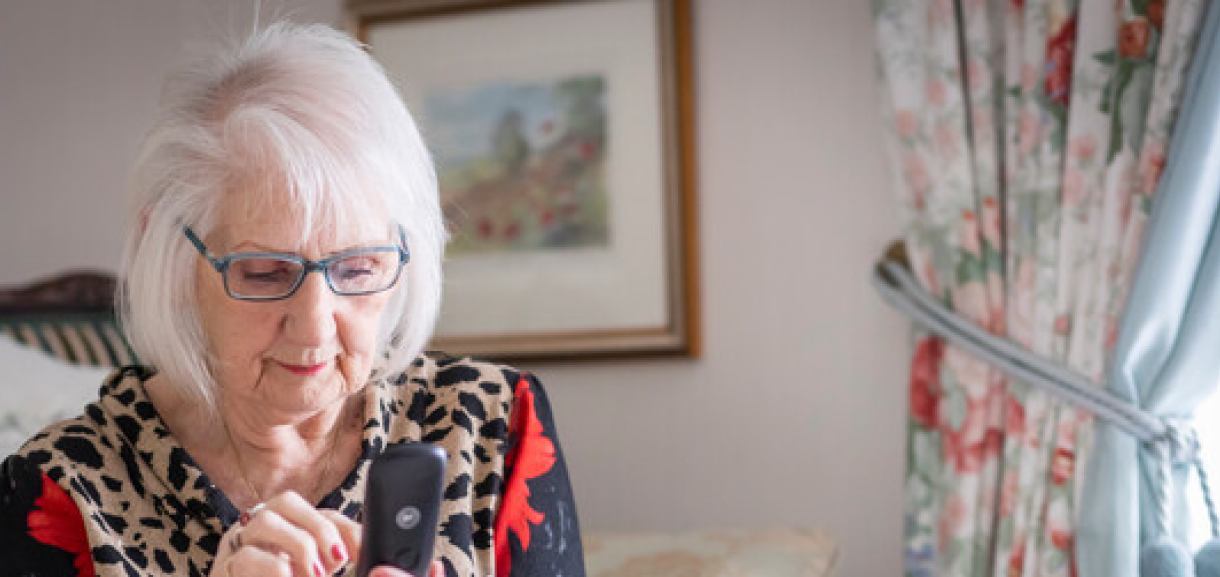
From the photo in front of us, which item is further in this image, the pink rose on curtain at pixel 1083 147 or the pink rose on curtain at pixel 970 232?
the pink rose on curtain at pixel 970 232

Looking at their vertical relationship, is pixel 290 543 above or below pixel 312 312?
below

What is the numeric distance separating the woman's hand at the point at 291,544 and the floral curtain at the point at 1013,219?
1.36 m

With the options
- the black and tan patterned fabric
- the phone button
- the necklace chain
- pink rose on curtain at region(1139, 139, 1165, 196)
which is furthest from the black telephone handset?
the black and tan patterned fabric

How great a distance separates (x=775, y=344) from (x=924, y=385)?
0.98 feet

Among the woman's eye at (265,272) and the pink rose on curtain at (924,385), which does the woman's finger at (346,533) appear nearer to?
the woman's eye at (265,272)

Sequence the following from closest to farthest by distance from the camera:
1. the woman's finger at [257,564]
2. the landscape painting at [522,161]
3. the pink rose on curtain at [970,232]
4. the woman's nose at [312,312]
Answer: the woman's finger at [257,564] < the woman's nose at [312,312] < the pink rose on curtain at [970,232] < the landscape painting at [522,161]

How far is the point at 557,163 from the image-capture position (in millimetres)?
2387

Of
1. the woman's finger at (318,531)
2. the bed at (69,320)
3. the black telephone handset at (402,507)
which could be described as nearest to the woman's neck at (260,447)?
the woman's finger at (318,531)

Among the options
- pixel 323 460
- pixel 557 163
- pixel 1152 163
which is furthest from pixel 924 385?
pixel 323 460

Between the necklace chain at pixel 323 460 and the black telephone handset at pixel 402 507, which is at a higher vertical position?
the black telephone handset at pixel 402 507

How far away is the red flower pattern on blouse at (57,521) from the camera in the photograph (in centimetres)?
109

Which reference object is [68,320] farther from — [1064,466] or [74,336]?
[1064,466]

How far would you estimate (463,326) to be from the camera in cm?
246

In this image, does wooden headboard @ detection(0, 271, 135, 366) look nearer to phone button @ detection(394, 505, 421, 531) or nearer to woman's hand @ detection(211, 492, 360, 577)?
woman's hand @ detection(211, 492, 360, 577)
